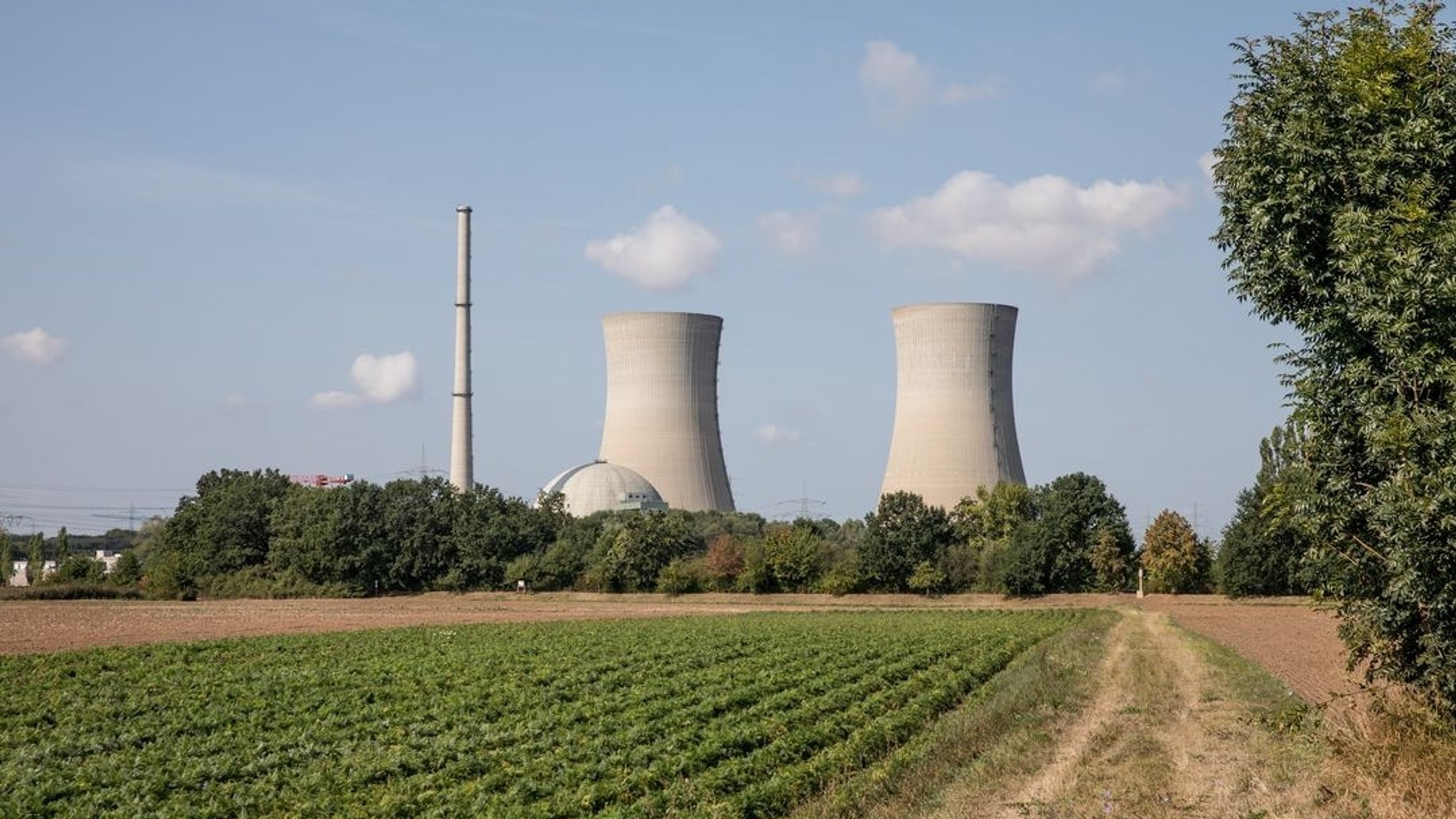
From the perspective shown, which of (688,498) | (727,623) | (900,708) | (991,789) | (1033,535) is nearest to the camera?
(991,789)

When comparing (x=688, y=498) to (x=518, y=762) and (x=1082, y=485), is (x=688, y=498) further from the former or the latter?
(x=518, y=762)

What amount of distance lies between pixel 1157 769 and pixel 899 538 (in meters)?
38.9

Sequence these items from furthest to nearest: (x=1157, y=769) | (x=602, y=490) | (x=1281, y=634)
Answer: (x=602, y=490) < (x=1281, y=634) < (x=1157, y=769)

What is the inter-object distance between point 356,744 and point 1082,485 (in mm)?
43952

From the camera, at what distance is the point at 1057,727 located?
1441 cm

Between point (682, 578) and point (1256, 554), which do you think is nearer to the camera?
point (1256, 554)

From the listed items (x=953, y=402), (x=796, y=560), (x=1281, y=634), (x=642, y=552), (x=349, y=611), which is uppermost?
(x=953, y=402)

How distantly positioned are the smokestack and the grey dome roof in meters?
6.20

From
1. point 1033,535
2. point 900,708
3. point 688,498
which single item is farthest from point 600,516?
point 900,708

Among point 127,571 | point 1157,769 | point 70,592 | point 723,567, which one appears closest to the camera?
point 1157,769

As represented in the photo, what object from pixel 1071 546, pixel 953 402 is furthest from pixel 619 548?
pixel 1071 546

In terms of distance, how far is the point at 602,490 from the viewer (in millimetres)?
70000

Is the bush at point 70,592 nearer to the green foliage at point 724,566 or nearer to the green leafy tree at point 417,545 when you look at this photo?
the green leafy tree at point 417,545

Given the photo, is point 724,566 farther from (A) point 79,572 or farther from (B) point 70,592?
(A) point 79,572
